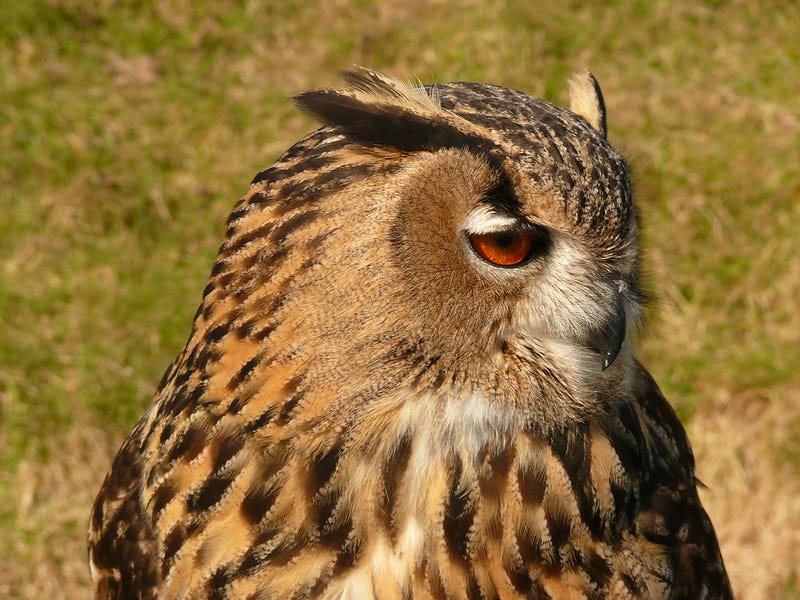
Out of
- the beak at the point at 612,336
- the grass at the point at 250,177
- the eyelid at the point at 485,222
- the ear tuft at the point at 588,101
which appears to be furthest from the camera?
the grass at the point at 250,177

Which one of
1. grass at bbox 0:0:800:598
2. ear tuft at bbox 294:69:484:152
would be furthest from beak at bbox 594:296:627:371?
grass at bbox 0:0:800:598

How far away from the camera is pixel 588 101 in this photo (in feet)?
6.13

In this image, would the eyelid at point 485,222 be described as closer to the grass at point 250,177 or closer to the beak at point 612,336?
the beak at point 612,336

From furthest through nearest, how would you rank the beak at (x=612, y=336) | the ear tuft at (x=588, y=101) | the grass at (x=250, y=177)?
the grass at (x=250, y=177), the ear tuft at (x=588, y=101), the beak at (x=612, y=336)

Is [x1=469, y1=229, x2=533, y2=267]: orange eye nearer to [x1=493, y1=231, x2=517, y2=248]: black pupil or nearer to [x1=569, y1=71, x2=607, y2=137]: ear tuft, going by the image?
[x1=493, y1=231, x2=517, y2=248]: black pupil

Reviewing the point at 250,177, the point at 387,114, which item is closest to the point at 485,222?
the point at 387,114

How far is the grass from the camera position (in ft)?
11.6

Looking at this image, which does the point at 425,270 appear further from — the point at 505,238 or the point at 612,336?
the point at 612,336

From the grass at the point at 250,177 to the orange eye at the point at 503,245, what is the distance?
1.87 m

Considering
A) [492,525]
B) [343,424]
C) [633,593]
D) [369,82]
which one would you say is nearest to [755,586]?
[633,593]

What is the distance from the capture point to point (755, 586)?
327 centimetres

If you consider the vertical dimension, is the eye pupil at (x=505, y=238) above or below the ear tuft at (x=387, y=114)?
below

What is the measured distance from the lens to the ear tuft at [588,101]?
1823 mm

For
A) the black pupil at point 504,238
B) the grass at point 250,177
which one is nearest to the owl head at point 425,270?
the black pupil at point 504,238
